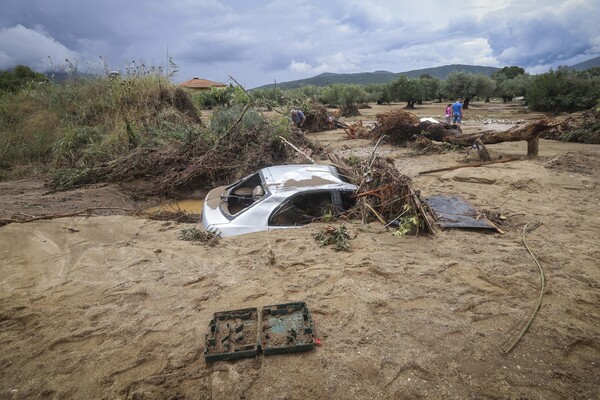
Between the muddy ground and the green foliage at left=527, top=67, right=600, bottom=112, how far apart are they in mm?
25120

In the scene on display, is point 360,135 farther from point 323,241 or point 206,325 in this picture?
point 206,325

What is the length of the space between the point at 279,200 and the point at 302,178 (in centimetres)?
61

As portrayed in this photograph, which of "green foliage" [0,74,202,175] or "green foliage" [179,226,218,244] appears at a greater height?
"green foliage" [0,74,202,175]

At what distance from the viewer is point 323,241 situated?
4.40 metres

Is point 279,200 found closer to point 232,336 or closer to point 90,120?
point 232,336

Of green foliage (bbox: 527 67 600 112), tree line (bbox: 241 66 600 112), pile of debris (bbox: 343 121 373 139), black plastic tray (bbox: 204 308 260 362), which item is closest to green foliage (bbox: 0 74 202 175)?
black plastic tray (bbox: 204 308 260 362)

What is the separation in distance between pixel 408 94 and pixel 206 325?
39.2 m

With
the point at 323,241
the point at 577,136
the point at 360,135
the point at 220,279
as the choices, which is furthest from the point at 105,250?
the point at 577,136

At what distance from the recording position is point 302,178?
4730 millimetres

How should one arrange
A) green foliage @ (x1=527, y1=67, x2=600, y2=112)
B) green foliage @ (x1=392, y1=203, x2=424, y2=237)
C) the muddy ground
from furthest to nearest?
green foliage @ (x1=527, y1=67, x2=600, y2=112) → green foliage @ (x1=392, y1=203, x2=424, y2=237) → the muddy ground

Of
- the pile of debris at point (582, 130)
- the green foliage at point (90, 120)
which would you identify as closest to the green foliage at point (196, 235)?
the green foliage at point (90, 120)

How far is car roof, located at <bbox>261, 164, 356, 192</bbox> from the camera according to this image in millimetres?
4512

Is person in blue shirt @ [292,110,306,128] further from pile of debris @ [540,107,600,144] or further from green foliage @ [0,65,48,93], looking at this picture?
green foliage @ [0,65,48,93]

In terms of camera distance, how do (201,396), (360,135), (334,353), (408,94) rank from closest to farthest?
(201,396) → (334,353) → (360,135) → (408,94)
